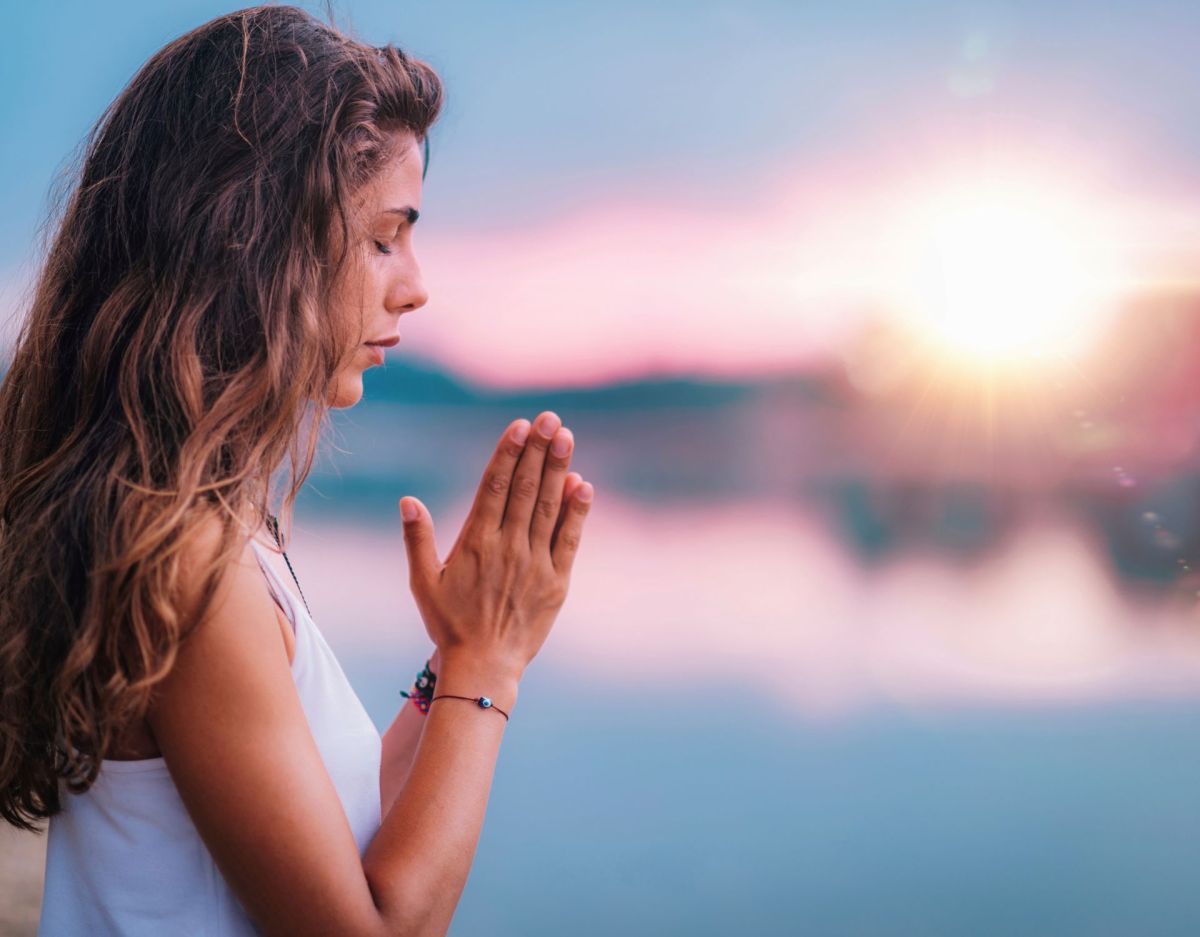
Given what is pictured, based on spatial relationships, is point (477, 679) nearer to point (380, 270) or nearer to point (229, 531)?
point (229, 531)

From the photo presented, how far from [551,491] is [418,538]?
0.16m

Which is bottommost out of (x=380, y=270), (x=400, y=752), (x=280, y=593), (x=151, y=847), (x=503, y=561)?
(x=151, y=847)

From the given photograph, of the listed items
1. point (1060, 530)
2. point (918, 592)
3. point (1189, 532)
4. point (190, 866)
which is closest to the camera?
point (190, 866)

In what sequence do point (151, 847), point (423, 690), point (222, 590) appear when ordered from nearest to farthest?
point (222, 590), point (151, 847), point (423, 690)

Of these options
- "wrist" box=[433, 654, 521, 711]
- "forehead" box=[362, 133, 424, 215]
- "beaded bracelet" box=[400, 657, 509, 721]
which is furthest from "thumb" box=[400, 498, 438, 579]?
"forehead" box=[362, 133, 424, 215]

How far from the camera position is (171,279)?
1.01m

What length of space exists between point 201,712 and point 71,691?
0.12 metres

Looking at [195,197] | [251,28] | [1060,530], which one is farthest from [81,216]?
[1060,530]

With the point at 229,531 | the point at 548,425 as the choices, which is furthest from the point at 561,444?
the point at 229,531

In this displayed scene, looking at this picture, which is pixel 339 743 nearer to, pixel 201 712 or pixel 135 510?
pixel 201 712

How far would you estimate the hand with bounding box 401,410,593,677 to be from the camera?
1.11 metres

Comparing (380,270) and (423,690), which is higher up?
(380,270)

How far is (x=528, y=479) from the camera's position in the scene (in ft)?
3.65

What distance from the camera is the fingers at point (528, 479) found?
1103 mm
